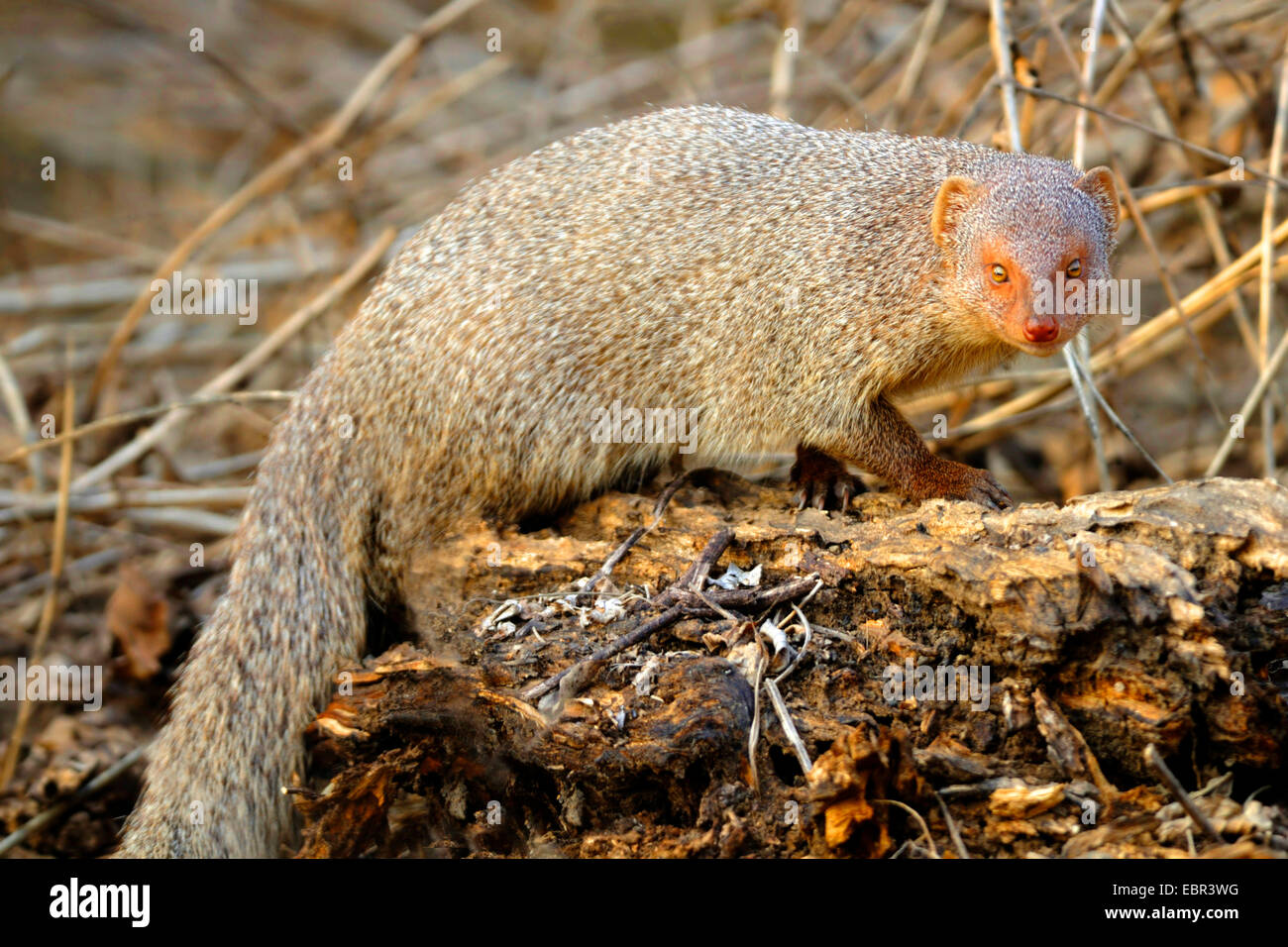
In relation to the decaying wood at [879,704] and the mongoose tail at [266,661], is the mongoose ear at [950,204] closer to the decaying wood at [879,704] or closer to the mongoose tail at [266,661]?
the decaying wood at [879,704]

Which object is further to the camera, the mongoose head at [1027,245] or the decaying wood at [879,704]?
the mongoose head at [1027,245]

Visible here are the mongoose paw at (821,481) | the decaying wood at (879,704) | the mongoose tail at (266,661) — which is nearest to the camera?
the decaying wood at (879,704)

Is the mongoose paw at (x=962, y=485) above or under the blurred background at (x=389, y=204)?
under

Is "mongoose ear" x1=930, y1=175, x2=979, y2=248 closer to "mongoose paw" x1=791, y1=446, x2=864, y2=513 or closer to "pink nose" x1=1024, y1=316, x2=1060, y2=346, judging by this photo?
"pink nose" x1=1024, y1=316, x2=1060, y2=346

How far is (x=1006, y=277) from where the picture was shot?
329 cm

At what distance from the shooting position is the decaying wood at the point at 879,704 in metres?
2.39

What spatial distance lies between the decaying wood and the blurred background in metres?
1.16

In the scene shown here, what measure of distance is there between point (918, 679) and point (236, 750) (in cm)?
210

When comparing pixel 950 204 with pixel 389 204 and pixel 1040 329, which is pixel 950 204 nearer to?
pixel 1040 329

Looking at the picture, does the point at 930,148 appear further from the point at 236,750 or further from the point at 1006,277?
the point at 236,750

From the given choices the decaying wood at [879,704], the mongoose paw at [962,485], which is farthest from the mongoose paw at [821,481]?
the decaying wood at [879,704]

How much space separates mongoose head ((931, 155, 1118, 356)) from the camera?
3.20m

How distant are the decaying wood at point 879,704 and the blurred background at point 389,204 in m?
1.16
